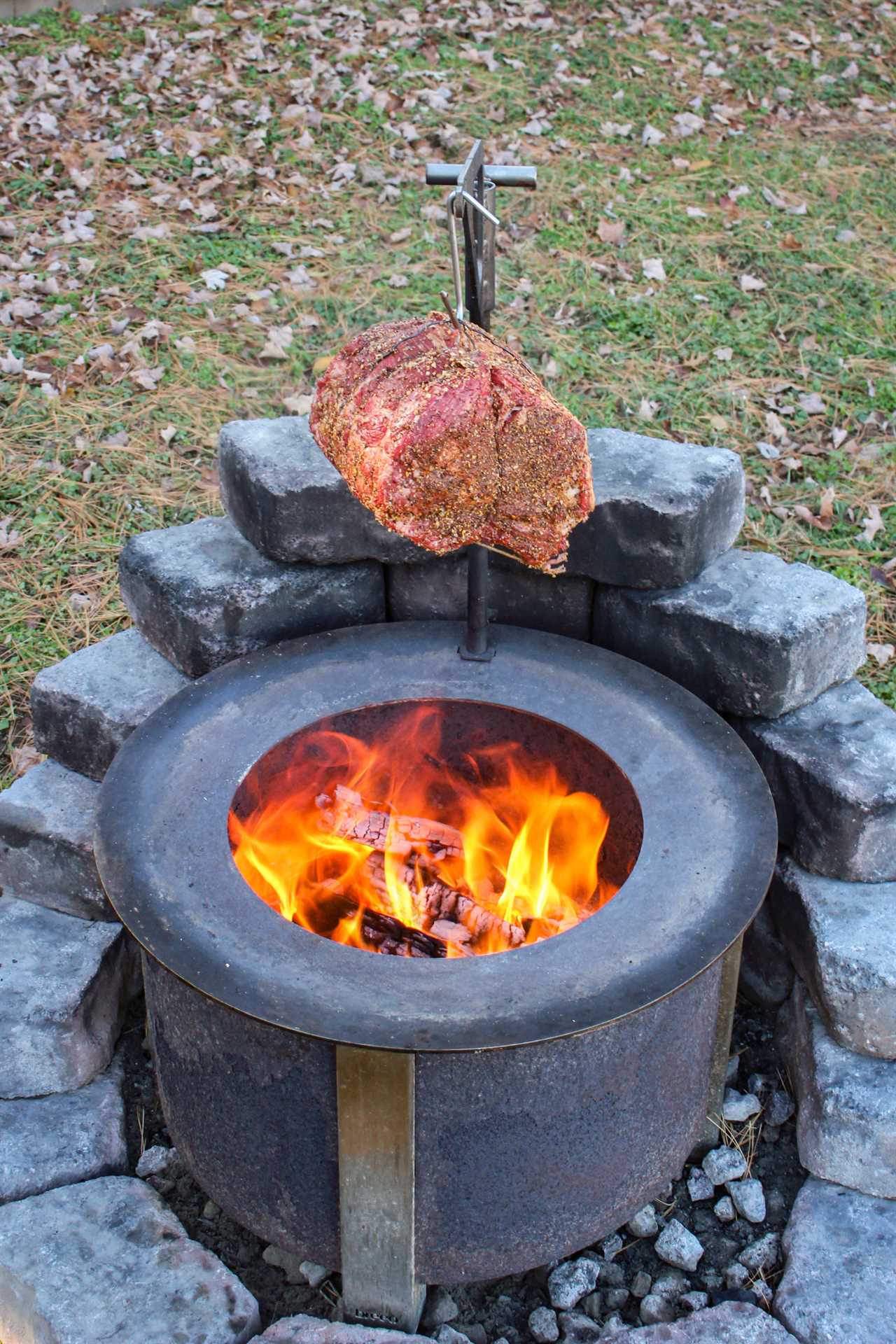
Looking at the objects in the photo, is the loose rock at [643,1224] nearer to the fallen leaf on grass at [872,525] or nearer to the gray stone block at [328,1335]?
the gray stone block at [328,1335]

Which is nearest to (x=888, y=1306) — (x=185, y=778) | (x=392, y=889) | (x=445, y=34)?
(x=392, y=889)

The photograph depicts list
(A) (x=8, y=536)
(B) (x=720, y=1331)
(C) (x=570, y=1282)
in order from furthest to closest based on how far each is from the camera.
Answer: (A) (x=8, y=536)
(C) (x=570, y=1282)
(B) (x=720, y=1331)

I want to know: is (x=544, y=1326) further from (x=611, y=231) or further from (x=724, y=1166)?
(x=611, y=231)

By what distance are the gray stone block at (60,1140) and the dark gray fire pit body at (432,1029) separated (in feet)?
0.60

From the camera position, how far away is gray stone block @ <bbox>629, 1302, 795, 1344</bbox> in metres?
2.55

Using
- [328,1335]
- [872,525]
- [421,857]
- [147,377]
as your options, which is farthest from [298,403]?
[328,1335]

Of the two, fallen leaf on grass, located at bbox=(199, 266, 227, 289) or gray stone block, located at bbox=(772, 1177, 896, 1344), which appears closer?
gray stone block, located at bbox=(772, 1177, 896, 1344)

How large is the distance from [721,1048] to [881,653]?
1.77 m

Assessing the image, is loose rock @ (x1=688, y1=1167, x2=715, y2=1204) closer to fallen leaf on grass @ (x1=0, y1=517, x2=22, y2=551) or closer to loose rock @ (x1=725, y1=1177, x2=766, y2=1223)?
loose rock @ (x1=725, y1=1177, x2=766, y2=1223)

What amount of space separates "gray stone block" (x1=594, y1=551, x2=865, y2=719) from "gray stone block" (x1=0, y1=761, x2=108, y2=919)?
1501 millimetres

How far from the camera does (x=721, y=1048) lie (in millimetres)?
3010

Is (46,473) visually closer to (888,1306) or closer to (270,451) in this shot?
(270,451)

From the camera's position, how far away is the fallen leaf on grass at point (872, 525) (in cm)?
464

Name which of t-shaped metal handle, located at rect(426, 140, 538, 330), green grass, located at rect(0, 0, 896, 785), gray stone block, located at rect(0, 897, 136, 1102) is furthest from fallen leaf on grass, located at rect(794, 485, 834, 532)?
gray stone block, located at rect(0, 897, 136, 1102)
